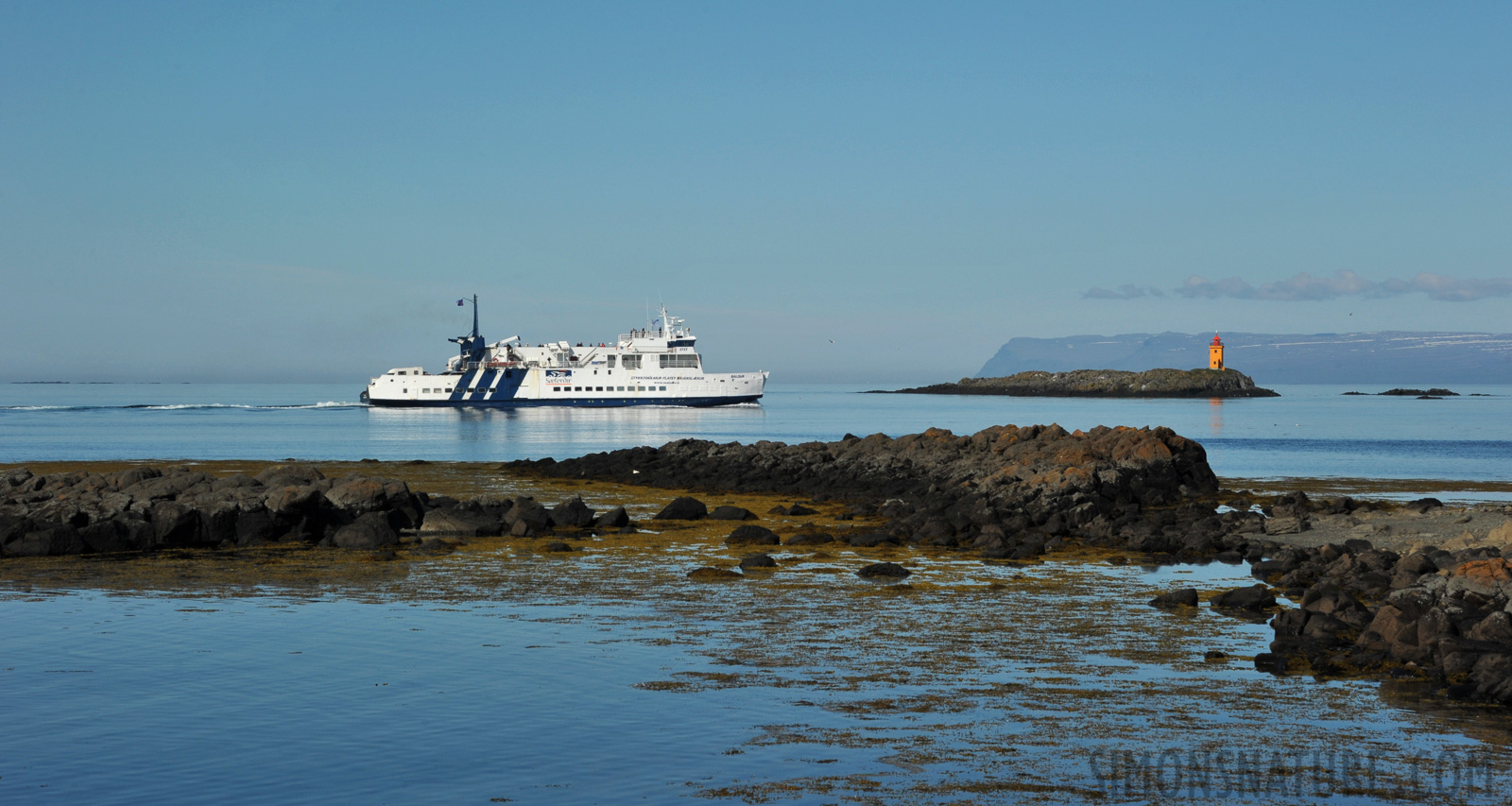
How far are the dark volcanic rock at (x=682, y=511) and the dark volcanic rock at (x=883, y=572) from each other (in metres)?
7.62

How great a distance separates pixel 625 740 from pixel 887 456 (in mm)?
23227

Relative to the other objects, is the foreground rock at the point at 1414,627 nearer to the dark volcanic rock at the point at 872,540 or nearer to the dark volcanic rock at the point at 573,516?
the dark volcanic rock at the point at 872,540

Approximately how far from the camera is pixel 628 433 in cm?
6488

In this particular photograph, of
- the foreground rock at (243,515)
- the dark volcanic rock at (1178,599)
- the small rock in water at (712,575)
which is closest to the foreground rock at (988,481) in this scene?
the small rock in water at (712,575)

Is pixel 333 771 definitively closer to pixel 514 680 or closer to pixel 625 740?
pixel 625 740

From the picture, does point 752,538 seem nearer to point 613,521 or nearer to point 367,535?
point 613,521

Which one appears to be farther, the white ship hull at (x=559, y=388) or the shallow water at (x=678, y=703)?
the white ship hull at (x=559, y=388)

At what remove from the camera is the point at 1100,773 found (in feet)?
24.6

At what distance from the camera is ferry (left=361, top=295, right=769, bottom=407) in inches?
3681

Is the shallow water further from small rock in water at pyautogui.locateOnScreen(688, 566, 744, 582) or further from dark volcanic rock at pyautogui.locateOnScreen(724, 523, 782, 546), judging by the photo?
dark volcanic rock at pyautogui.locateOnScreen(724, 523, 782, 546)

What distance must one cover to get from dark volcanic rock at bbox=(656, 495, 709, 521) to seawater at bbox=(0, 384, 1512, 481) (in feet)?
64.1

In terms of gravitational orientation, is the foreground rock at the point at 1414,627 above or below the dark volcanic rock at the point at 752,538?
above

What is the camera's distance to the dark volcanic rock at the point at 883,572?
51.7 feet

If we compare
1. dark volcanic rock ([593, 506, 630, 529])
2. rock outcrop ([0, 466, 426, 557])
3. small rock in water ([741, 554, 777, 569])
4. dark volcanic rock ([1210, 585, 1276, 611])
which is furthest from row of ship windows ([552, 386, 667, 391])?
dark volcanic rock ([1210, 585, 1276, 611])
